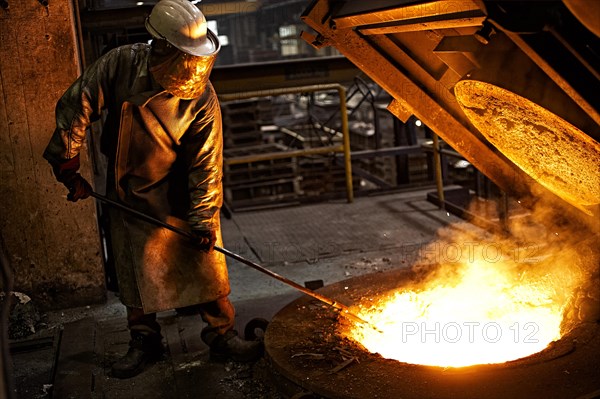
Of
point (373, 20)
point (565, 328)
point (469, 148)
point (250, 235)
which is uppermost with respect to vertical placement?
point (373, 20)

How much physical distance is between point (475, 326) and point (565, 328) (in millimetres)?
538

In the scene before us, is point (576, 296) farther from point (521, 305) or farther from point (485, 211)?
point (485, 211)

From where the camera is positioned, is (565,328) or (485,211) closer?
(565,328)

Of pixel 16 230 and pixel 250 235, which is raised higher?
pixel 16 230

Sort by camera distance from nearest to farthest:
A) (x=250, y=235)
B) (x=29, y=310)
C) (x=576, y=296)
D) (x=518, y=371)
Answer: (x=518, y=371) < (x=576, y=296) < (x=29, y=310) < (x=250, y=235)

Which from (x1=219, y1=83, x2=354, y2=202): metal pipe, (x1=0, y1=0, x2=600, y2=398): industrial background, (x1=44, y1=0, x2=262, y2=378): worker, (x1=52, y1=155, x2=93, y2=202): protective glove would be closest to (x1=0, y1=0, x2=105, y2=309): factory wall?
(x1=0, y1=0, x2=600, y2=398): industrial background

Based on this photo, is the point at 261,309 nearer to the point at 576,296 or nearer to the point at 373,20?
the point at 576,296

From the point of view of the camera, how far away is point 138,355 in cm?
390

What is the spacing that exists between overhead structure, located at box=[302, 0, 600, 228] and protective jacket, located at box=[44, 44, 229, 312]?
2.54 ft

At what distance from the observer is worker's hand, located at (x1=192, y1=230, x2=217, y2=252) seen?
3.70 m

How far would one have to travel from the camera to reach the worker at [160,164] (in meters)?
3.37

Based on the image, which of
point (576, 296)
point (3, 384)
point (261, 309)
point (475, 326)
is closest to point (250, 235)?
point (261, 309)

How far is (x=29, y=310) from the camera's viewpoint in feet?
15.4

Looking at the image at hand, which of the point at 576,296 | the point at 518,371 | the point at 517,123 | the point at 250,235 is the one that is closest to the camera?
the point at 518,371
